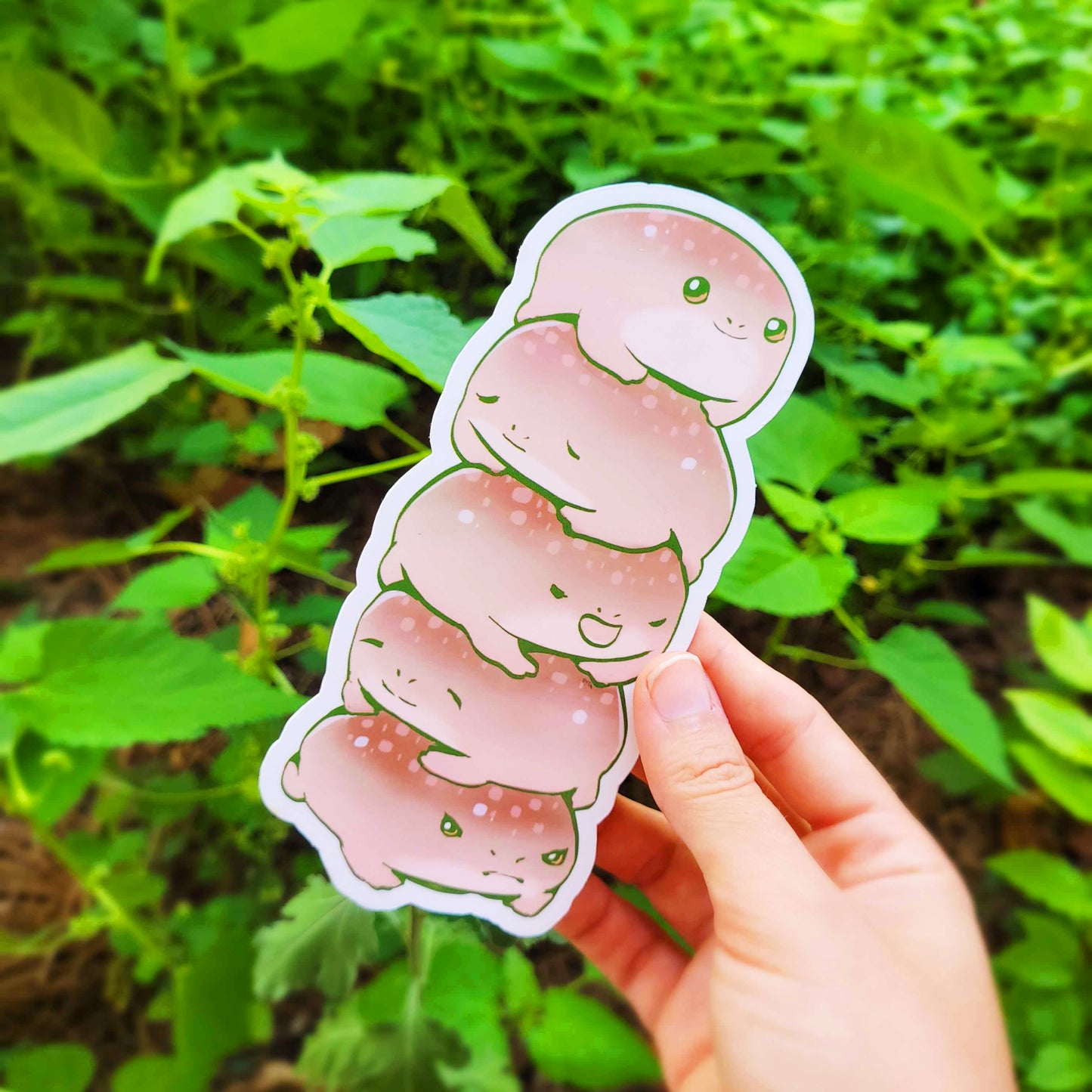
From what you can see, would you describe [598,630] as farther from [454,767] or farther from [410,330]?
[410,330]

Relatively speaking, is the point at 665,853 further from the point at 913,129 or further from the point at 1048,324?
the point at 1048,324

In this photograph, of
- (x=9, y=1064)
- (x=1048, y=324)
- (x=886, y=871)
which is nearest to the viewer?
(x=886, y=871)

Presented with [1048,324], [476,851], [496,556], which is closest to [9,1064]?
[476,851]

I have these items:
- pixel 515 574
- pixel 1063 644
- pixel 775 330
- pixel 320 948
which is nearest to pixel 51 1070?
pixel 320 948

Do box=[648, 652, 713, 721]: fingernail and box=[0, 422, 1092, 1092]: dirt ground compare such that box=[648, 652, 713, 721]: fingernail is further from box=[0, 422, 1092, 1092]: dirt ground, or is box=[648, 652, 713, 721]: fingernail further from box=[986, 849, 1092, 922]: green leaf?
box=[986, 849, 1092, 922]: green leaf

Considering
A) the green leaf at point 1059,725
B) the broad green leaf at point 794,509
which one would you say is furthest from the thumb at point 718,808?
the green leaf at point 1059,725

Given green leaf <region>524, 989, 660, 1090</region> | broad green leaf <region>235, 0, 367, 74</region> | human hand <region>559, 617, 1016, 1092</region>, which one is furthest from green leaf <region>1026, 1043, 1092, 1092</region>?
broad green leaf <region>235, 0, 367, 74</region>
